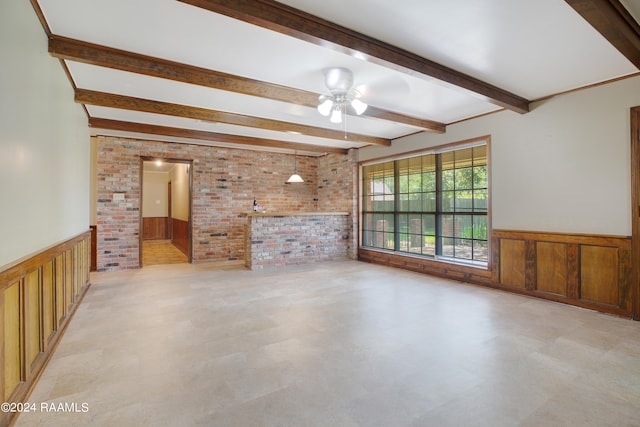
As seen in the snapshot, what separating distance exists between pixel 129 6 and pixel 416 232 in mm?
5051

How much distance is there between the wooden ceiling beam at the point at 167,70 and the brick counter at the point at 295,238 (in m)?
2.89

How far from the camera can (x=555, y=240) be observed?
149 inches

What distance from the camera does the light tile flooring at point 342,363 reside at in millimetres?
1746

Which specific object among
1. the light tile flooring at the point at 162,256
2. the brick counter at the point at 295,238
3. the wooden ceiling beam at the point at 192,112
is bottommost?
the light tile flooring at the point at 162,256

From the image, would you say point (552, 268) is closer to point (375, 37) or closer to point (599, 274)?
point (599, 274)

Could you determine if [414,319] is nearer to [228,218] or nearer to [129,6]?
[129,6]

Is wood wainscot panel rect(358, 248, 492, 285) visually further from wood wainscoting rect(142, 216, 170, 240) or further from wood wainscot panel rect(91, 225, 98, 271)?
wood wainscoting rect(142, 216, 170, 240)

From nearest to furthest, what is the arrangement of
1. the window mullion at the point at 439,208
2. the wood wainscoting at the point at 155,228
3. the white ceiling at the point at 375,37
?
1. the white ceiling at the point at 375,37
2. the window mullion at the point at 439,208
3. the wood wainscoting at the point at 155,228

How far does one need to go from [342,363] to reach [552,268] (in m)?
3.13

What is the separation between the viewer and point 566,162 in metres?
3.69

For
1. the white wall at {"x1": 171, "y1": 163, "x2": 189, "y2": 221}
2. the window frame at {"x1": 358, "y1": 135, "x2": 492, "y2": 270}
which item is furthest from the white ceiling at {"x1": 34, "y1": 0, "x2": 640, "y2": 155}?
the white wall at {"x1": 171, "y1": 163, "x2": 189, "y2": 221}

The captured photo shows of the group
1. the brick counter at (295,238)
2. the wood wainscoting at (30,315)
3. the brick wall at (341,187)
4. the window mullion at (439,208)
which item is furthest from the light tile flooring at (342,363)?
the brick wall at (341,187)

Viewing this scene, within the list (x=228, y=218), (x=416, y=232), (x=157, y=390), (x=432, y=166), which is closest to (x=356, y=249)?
(x=416, y=232)

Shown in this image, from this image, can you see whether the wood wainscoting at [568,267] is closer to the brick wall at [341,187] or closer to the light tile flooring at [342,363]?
the light tile flooring at [342,363]
